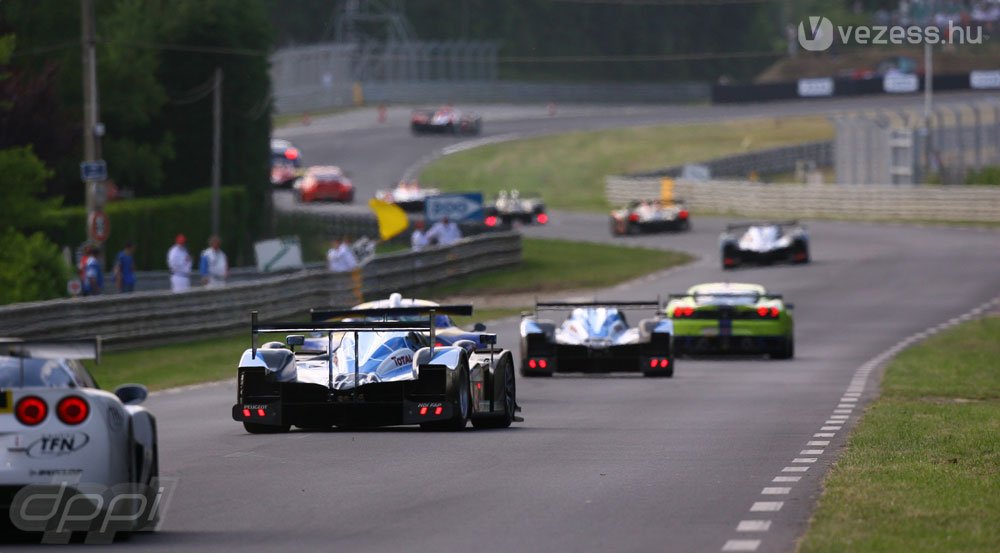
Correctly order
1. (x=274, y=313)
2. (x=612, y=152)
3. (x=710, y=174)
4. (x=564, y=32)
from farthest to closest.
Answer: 1. (x=564, y=32)
2. (x=612, y=152)
3. (x=710, y=174)
4. (x=274, y=313)

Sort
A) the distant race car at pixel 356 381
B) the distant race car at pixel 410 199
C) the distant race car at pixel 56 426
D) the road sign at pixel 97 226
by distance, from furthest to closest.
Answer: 1. the distant race car at pixel 410 199
2. the road sign at pixel 97 226
3. the distant race car at pixel 356 381
4. the distant race car at pixel 56 426

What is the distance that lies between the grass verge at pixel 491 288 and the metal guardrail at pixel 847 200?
12141 millimetres

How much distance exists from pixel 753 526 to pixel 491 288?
3485 centimetres

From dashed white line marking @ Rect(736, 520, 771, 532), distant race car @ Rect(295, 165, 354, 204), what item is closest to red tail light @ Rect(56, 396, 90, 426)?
dashed white line marking @ Rect(736, 520, 771, 532)

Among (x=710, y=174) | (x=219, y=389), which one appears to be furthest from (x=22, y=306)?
(x=710, y=174)

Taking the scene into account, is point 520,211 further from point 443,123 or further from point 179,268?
point 443,123

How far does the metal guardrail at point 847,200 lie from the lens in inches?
2477

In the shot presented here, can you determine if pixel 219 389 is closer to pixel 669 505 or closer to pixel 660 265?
pixel 669 505

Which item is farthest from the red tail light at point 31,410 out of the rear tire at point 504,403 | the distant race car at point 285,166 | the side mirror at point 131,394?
the distant race car at point 285,166

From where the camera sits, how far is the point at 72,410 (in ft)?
34.2

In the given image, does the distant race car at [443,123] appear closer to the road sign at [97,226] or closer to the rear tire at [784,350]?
the road sign at [97,226]

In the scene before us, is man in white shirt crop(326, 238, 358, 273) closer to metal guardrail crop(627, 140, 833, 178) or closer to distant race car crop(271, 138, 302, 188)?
metal guardrail crop(627, 140, 833, 178)

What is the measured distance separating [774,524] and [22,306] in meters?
18.8

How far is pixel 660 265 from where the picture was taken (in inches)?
2018
